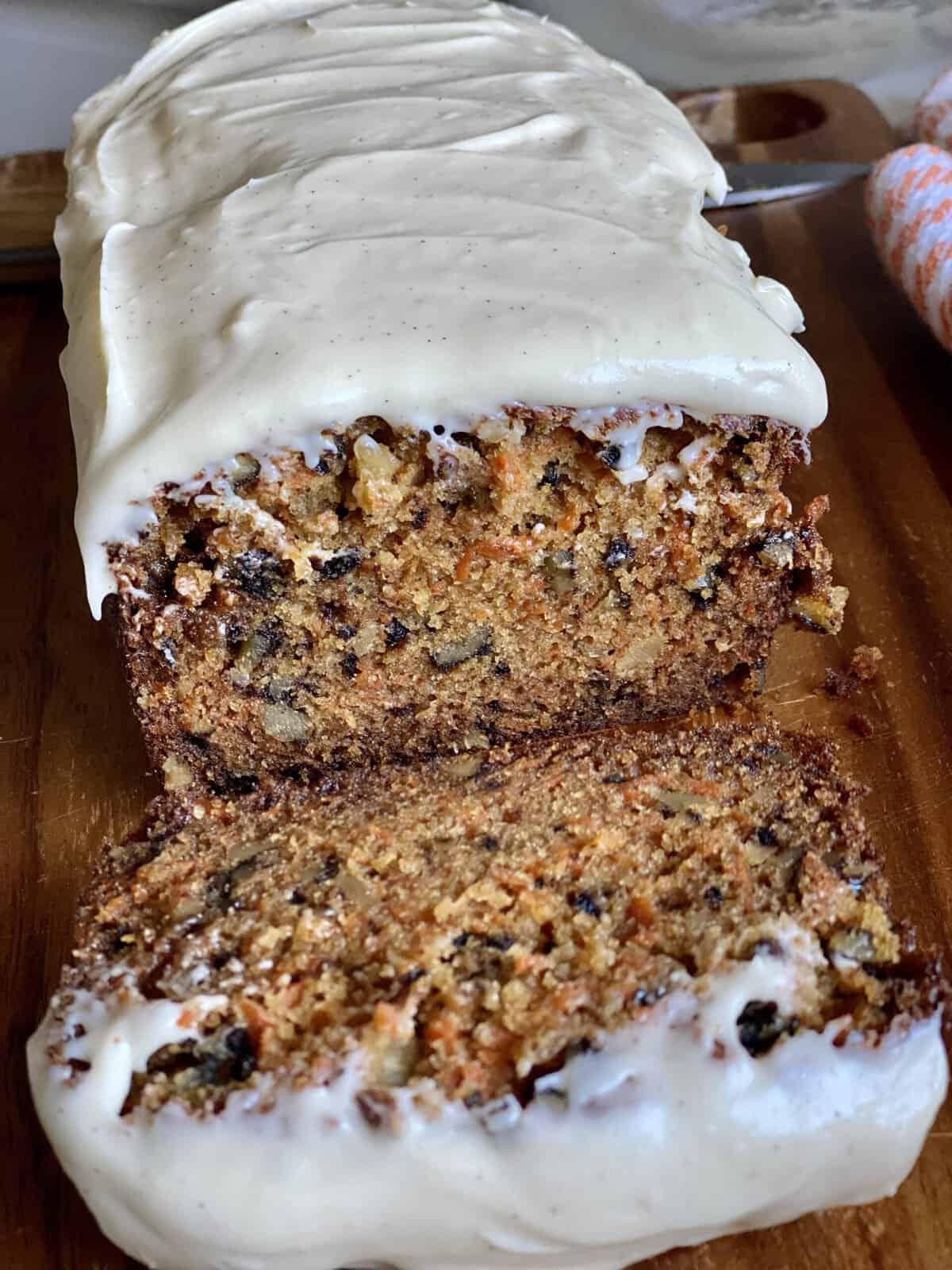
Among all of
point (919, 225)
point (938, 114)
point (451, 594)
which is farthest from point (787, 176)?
point (451, 594)

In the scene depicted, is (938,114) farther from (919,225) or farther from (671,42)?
(671,42)

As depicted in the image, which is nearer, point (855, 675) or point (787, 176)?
point (855, 675)

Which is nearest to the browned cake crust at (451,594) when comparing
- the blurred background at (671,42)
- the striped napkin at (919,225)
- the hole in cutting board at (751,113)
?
the striped napkin at (919,225)

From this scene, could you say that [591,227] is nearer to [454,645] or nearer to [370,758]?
[454,645]

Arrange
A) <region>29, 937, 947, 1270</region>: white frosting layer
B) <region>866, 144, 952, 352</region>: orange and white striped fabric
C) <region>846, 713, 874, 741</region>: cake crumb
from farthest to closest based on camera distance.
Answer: <region>866, 144, 952, 352</region>: orange and white striped fabric
<region>846, 713, 874, 741</region>: cake crumb
<region>29, 937, 947, 1270</region>: white frosting layer

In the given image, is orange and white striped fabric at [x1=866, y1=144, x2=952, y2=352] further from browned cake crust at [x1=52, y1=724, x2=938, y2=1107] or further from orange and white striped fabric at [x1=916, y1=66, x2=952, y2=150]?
browned cake crust at [x1=52, y1=724, x2=938, y2=1107]

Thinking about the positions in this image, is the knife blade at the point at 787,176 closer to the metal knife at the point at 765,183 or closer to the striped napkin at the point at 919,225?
the metal knife at the point at 765,183

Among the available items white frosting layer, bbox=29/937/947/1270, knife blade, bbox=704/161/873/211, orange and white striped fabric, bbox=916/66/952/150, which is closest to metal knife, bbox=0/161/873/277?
knife blade, bbox=704/161/873/211
